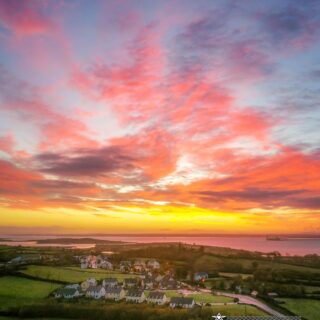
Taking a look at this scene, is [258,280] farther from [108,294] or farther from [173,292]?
[108,294]

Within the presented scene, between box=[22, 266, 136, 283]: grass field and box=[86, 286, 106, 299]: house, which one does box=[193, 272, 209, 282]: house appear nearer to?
box=[22, 266, 136, 283]: grass field

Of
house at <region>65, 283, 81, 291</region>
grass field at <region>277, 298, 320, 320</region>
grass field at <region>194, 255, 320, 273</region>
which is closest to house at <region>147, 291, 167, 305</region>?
house at <region>65, 283, 81, 291</region>

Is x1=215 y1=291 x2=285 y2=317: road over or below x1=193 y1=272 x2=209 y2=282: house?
below

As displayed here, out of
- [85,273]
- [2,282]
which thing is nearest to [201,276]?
[85,273]

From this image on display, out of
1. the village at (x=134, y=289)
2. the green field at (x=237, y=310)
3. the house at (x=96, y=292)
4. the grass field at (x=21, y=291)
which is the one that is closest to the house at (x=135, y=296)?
the village at (x=134, y=289)

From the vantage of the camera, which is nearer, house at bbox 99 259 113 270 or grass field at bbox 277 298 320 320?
grass field at bbox 277 298 320 320

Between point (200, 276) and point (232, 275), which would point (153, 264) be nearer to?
point (200, 276)

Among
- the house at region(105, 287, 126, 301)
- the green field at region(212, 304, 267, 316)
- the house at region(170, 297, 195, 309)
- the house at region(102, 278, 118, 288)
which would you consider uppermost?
the house at region(102, 278, 118, 288)

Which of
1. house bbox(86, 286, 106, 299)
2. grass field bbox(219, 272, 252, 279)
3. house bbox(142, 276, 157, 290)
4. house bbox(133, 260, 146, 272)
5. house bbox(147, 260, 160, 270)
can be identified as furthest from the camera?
house bbox(147, 260, 160, 270)
